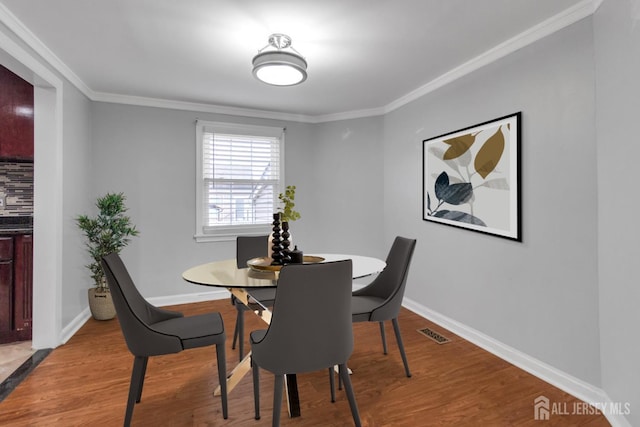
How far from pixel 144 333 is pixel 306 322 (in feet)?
2.93

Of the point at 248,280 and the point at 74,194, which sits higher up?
the point at 74,194

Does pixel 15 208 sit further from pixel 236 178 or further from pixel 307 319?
pixel 307 319

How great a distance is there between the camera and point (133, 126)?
394 centimetres

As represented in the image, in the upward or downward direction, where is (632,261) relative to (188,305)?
upward

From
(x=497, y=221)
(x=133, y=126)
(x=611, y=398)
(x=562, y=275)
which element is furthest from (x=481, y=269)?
(x=133, y=126)

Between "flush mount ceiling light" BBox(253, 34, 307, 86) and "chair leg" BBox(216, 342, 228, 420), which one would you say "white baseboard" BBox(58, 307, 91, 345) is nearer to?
"chair leg" BBox(216, 342, 228, 420)

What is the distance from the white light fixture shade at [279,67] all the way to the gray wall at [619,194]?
70.3 inches

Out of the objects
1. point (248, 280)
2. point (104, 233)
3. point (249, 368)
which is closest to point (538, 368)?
point (249, 368)

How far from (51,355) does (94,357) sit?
364 millimetres

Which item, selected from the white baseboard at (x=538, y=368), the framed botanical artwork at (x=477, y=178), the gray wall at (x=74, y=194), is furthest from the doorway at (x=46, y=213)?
the white baseboard at (x=538, y=368)

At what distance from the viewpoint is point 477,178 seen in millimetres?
2914

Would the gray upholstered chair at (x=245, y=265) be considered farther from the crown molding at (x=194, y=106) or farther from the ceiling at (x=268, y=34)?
the crown molding at (x=194, y=106)

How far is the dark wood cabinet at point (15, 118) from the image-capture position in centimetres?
313

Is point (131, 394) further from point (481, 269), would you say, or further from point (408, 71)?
point (408, 71)
